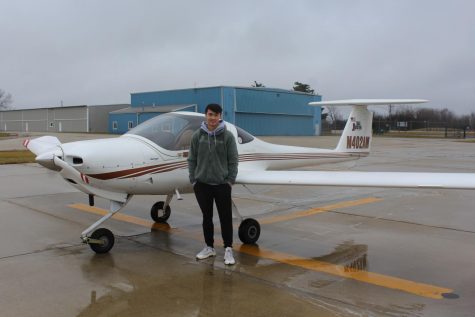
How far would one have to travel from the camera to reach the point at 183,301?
4.14m

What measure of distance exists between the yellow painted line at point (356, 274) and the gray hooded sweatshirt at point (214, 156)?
1202mm

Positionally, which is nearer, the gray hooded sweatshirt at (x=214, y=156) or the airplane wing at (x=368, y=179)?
the airplane wing at (x=368, y=179)

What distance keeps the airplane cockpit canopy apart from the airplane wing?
927mm

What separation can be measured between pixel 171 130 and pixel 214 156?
121 centimetres

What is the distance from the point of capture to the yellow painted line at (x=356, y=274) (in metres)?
4.50

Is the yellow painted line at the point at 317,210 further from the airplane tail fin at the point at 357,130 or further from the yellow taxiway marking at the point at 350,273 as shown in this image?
the yellow taxiway marking at the point at 350,273

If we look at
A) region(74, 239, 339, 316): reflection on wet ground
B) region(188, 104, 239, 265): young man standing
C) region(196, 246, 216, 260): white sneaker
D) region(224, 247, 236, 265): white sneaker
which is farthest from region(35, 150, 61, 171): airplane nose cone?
region(224, 247, 236, 265): white sneaker

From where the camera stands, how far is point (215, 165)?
16.9 ft

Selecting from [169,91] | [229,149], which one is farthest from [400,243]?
[169,91]

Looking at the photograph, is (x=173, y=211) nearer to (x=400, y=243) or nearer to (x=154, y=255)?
(x=154, y=255)

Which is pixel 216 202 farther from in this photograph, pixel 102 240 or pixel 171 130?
pixel 102 240

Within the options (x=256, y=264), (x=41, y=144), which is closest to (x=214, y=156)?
(x=256, y=264)

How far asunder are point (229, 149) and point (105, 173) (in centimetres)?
155

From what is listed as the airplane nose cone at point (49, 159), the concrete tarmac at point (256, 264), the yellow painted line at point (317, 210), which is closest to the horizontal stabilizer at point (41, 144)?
the concrete tarmac at point (256, 264)
